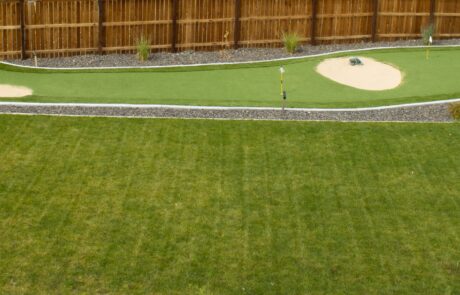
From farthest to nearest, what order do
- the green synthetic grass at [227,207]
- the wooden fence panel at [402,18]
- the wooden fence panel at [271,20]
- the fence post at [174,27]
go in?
the wooden fence panel at [402,18]
the wooden fence panel at [271,20]
the fence post at [174,27]
the green synthetic grass at [227,207]

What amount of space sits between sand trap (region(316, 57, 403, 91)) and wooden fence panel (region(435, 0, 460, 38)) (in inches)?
164

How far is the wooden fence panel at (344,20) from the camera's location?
30.3 m

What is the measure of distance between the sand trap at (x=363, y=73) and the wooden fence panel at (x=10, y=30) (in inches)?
370

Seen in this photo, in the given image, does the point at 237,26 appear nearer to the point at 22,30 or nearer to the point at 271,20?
the point at 271,20

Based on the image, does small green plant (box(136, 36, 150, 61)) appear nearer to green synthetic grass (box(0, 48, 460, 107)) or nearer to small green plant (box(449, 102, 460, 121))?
green synthetic grass (box(0, 48, 460, 107))

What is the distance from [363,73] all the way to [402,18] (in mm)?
4813

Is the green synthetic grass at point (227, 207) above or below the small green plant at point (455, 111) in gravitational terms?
below

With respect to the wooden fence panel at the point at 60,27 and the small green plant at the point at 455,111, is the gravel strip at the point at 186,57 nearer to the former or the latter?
the wooden fence panel at the point at 60,27

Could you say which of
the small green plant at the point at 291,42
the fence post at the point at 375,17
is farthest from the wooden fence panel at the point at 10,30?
the fence post at the point at 375,17

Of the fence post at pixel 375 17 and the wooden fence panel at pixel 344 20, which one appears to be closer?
the wooden fence panel at pixel 344 20

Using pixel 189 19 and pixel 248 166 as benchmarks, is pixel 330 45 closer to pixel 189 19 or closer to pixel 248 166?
pixel 189 19

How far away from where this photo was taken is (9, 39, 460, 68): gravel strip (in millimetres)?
27812

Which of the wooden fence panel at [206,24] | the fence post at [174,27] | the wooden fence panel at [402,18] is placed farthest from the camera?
the wooden fence panel at [402,18]

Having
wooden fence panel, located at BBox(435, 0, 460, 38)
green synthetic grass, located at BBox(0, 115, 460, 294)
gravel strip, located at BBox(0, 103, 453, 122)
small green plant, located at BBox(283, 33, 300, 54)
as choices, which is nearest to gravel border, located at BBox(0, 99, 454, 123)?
gravel strip, located at BBox(0, 103, 453, 122)
